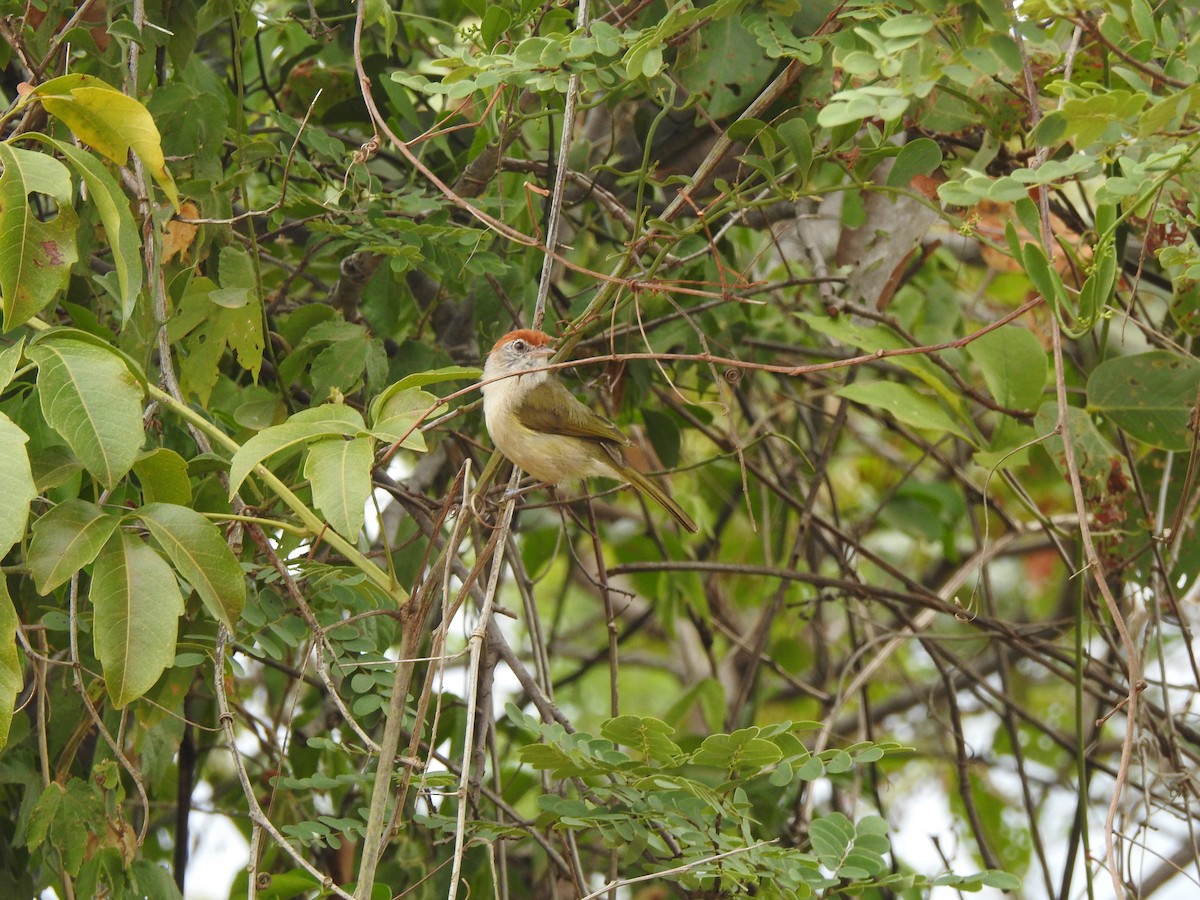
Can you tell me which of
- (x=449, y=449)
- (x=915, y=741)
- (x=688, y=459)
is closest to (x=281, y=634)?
(x=449, y=449)

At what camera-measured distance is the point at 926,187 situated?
375 centimetres

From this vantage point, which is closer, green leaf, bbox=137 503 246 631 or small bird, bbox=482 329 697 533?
green leaf, bbox=137 503 246 631

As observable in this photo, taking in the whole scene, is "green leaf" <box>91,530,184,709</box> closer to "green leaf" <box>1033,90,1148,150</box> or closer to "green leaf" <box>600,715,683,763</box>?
"green leaf" <box>600,715,683,763</box>

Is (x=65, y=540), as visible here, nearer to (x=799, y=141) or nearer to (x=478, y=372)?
(x=478, y=372)

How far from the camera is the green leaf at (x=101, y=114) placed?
2188 millimetres

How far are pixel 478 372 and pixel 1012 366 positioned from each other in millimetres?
1860

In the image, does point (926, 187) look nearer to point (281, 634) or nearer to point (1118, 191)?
point (1118, 191)

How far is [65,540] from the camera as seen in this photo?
2.12 meters

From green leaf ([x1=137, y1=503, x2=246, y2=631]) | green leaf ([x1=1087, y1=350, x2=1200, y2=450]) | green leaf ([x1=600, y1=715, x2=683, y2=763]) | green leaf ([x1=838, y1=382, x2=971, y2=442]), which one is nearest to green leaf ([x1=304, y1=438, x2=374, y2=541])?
green leaf ([x1=137, y1=503, x2=246, y2=631])

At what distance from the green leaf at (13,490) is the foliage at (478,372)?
13mm

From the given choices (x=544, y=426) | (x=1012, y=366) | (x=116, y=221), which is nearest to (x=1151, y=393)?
(x=1012, y=366)

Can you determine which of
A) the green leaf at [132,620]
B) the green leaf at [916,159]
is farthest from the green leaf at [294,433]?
the green leaf at [916,159]

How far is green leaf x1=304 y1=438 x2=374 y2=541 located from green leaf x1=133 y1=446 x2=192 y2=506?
0.99 ft

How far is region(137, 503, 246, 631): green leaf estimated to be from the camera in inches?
85.4
